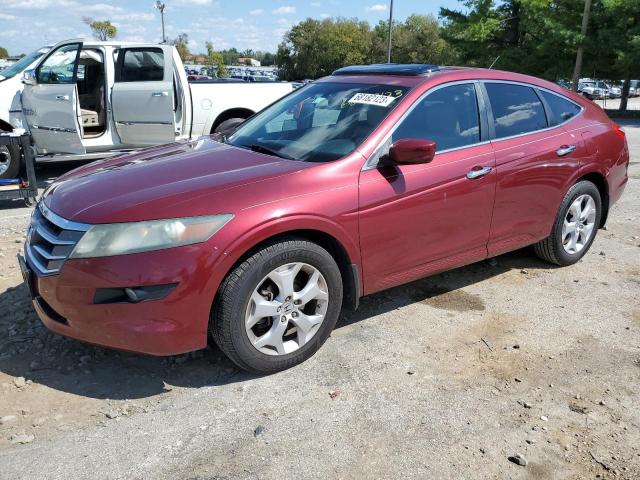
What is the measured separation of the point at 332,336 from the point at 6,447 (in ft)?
6.31

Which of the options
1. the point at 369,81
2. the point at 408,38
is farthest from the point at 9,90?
the point at 408,38

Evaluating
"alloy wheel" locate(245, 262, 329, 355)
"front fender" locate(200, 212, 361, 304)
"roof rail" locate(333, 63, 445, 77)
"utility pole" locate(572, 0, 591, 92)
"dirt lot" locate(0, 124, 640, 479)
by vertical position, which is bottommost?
"dirt lot" locate(0, 124, 640, 479)

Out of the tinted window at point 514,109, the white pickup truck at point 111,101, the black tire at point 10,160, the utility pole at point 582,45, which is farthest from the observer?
the utility pole at point 582,45

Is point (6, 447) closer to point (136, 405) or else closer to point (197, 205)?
point (136, 405)

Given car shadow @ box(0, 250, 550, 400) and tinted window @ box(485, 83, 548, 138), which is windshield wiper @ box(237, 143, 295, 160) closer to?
car shadow @ box(0, 250, 550, 400)

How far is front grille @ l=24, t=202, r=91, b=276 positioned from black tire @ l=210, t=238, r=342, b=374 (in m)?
0.80

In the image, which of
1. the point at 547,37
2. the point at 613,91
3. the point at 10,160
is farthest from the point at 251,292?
the point at 613,91

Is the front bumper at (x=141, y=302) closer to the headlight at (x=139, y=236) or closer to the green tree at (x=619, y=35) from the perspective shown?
the headlight at (x=139, y=236)

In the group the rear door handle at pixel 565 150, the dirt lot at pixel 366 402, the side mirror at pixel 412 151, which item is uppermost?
the side mirror at pixel 412 151

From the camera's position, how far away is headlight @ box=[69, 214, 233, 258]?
2.78 metres

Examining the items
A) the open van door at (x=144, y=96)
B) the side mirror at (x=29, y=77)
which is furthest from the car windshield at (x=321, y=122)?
the side mirror at (x=29, y=77)

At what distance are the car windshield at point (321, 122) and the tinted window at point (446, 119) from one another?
165mm

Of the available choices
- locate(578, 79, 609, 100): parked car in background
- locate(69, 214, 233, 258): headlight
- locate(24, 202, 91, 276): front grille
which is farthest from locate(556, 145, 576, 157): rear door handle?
locate(578, 79, 609, 100): parked car in background

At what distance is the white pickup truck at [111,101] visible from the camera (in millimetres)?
7973
